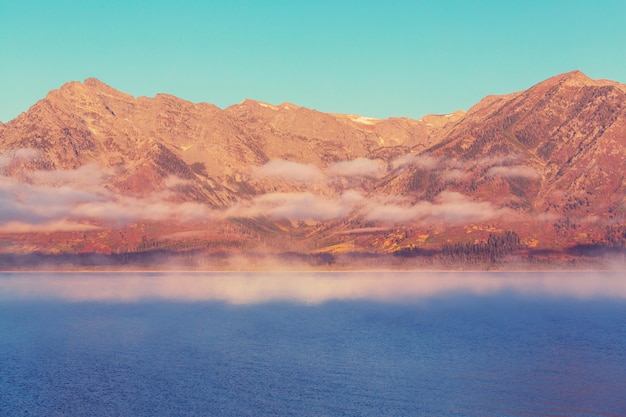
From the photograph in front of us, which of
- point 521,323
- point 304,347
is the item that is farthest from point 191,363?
point 521,323

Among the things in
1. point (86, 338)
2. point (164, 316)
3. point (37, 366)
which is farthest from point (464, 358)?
point (164, 316)

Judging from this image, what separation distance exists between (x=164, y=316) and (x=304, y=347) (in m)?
72.6

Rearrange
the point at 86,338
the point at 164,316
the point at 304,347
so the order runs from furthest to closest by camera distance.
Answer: the point at 164,316, the point at 86,338, the point at 304,347

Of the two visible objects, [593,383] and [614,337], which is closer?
[593,383]

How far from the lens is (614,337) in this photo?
122312 millimetres

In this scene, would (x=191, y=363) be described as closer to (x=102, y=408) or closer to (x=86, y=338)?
(x=102, y=408)

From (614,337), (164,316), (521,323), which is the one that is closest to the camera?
(614,337)

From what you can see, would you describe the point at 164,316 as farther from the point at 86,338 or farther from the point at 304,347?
the point at 304,347

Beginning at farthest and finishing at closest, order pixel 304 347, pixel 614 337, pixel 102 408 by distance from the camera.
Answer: pixel 614 337
pixel 304 347
pixel 102 408

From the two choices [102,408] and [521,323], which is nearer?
[102,408]

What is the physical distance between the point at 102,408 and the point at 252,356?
33.3m

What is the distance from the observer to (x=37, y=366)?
9994 centimetres

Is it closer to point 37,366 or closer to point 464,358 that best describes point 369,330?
point 464,358

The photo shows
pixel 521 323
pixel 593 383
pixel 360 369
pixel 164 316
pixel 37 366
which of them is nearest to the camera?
pixel 593 383
